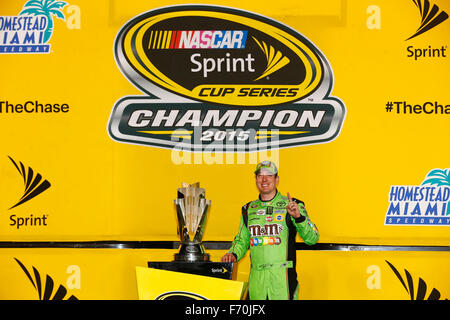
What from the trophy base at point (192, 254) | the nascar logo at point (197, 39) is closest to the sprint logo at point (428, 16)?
the nascar logo at point (197, 39)

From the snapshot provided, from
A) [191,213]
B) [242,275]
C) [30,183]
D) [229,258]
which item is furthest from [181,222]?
[30,183]

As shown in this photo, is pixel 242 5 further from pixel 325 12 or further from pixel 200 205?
pixel 200 205

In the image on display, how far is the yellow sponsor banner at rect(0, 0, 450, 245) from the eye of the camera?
4.85 meters

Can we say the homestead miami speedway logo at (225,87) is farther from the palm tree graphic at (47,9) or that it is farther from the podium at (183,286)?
the podium at (183,286)

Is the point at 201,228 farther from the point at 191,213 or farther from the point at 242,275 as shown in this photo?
the point at 242,275

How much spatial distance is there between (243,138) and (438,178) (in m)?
1.67

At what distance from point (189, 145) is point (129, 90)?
0.70 meters

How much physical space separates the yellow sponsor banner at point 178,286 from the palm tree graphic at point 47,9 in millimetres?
2434

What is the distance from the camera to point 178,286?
3.62m

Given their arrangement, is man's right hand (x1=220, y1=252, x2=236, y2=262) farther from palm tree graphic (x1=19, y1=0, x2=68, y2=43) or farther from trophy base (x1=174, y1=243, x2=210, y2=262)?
palm tree graphic (x1=19, y1=0, x2=68, y2=43)

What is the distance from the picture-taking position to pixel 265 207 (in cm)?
440

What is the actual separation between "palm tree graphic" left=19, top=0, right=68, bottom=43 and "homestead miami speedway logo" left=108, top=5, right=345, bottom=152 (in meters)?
0.57

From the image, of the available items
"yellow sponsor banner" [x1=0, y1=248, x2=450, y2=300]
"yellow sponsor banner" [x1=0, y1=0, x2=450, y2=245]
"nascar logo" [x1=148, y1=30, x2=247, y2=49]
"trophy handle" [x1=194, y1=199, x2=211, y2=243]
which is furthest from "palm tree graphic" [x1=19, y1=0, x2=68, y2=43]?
"trophy handle" [x1=194, y1=199, x2=211, y2=243]

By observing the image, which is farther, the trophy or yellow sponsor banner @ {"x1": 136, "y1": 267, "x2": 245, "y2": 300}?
the trophy
